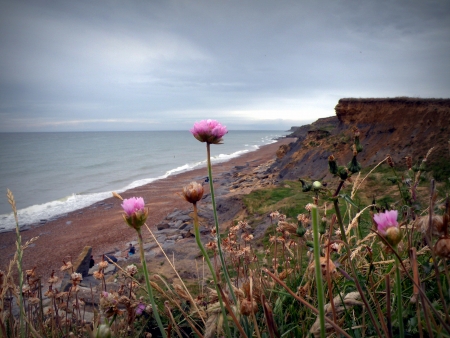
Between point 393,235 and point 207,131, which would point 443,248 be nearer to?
point 393,235

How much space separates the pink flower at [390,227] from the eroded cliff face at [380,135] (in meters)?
11.8

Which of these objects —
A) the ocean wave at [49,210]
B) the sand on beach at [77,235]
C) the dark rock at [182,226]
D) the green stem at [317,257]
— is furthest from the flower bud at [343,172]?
the ocean wave at [49,210]

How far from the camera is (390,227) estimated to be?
89 cm

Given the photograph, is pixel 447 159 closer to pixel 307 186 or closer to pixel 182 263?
pixel 182 263

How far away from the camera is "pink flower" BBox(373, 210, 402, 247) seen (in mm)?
869

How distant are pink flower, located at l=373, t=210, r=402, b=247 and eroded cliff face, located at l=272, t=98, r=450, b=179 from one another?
38.6ft

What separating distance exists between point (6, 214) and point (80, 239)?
30.6 ft

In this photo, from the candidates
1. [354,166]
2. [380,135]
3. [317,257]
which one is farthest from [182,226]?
[317,257]

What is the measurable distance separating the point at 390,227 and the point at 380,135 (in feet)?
59.3

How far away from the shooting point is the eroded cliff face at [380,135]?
13.5 metres

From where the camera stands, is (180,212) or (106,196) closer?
(180,212)

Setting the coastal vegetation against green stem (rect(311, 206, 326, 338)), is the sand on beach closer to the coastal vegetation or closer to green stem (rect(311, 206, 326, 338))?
the coastal vegetation

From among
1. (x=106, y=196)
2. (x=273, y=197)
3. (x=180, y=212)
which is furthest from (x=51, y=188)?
(x=273, y=197)

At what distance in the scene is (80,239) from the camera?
15.0 m
